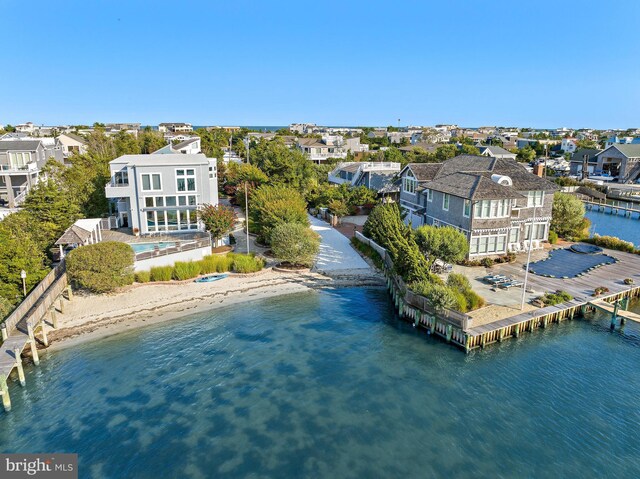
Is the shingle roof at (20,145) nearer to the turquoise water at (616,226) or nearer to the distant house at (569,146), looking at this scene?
the turquoise water at (616,226)

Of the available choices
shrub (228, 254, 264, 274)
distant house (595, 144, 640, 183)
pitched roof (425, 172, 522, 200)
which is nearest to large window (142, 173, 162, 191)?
shrub (228, 254, 264, 274)

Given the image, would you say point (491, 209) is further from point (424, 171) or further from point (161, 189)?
point (161, 189)

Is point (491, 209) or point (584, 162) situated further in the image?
point (584, 162)

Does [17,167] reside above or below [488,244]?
above

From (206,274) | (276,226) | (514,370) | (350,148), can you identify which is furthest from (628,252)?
(350,148)

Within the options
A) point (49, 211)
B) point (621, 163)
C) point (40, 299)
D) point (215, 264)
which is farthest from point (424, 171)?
point (621, 163)

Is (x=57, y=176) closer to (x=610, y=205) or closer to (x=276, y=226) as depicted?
(x=276, y=226)

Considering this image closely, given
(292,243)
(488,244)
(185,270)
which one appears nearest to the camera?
(185,270)

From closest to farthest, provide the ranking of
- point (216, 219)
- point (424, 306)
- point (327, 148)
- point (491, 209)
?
point (424, 306) → point (491, 209) → point (216, 219) → point (327, 148)

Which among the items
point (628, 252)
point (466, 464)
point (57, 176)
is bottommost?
point (466, 464)
